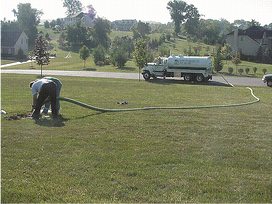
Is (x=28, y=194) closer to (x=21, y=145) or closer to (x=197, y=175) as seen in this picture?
(x=21, y=145)

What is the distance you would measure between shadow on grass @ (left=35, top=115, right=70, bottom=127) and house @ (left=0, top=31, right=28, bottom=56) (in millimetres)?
77206

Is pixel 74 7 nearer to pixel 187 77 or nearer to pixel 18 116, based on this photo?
pixel 187 77

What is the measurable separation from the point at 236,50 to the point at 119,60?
37.9m

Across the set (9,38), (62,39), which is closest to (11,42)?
(9,38)

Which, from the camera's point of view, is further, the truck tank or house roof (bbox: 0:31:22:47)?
house roof (bbox: 0:31:22:47)

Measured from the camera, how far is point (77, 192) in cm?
544

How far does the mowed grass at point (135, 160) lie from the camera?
542 cm

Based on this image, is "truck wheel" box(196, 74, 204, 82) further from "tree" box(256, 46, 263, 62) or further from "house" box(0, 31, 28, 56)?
"house" box(0, 31, 28, 56)

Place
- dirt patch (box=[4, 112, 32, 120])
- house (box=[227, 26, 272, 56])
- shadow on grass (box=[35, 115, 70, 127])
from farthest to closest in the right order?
house (box=[227, 26, 272, 56]), dirt patch (box=[4, 112, 32, 120]), shadow on grass (box=[35, 115, 70, 127])

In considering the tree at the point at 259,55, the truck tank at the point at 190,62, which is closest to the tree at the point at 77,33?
the tree at the point at 259,55

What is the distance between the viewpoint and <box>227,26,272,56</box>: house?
254 ft

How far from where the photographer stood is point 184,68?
34.8m

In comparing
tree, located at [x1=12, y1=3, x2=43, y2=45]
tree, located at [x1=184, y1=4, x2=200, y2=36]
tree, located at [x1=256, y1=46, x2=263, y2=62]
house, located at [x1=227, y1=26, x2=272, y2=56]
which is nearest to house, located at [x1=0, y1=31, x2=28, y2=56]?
tree, located at [x1=12, y1=3, x2=43, y2=45]

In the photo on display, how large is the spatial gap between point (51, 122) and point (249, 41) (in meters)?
77.1
